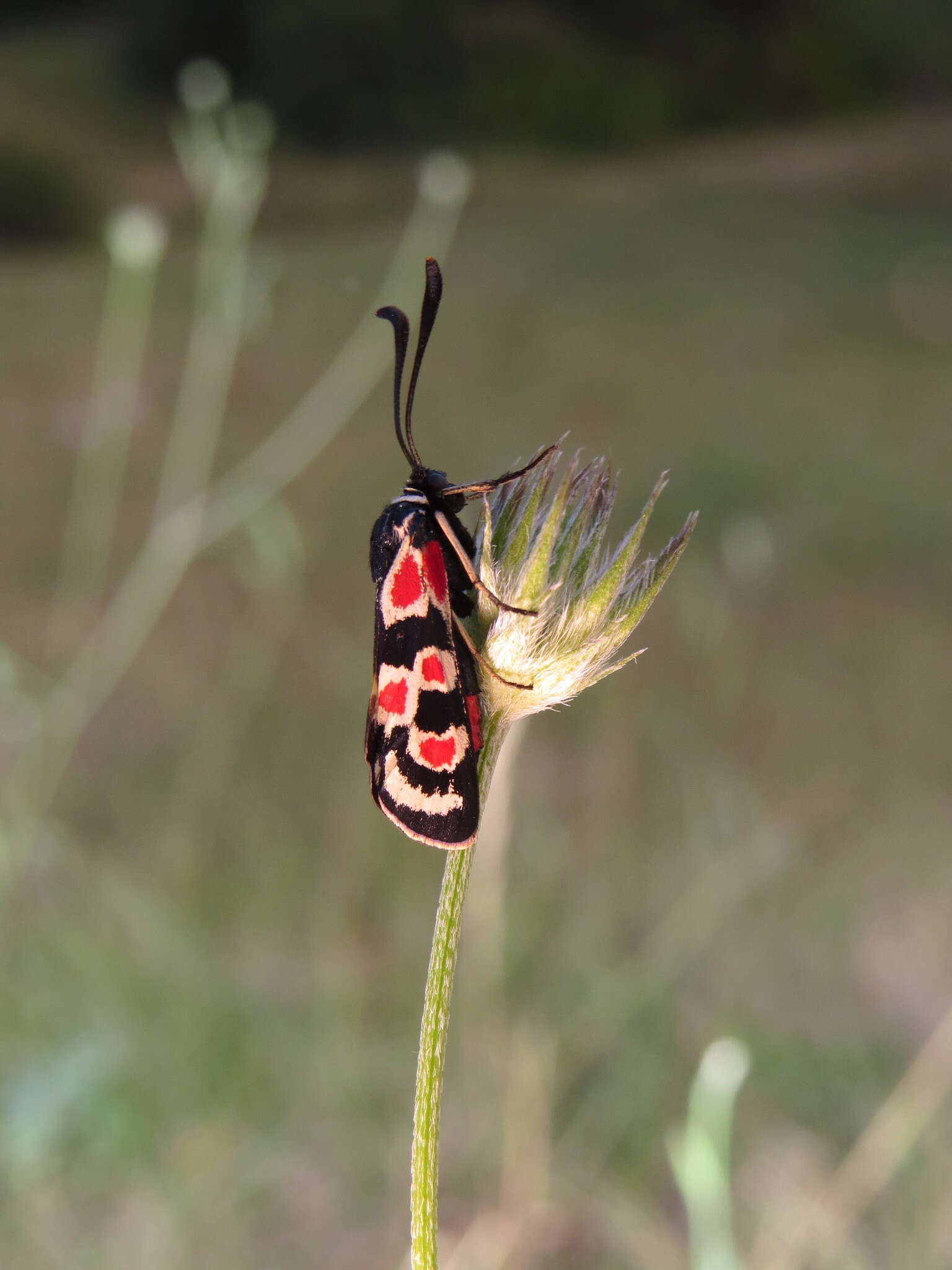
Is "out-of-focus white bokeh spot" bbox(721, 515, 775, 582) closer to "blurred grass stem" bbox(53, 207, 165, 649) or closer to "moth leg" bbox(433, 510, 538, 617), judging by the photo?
"moth leg" bbox(433, 510, 538, 617)

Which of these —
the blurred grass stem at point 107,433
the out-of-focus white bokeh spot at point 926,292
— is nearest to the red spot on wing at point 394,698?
the blurred grass stem at point 107,433

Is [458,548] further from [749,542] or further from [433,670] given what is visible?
[749,542]

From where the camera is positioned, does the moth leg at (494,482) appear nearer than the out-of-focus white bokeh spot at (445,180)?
Yes

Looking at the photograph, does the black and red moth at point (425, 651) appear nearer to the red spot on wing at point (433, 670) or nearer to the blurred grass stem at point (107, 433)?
the red spot on wing at point (433, 670)

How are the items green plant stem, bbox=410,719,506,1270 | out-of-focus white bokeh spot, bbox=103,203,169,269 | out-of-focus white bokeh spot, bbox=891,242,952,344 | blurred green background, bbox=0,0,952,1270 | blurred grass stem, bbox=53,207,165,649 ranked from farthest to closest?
out-of-focus white bokeh spot, bbox=891,242,952,344 → blurred grass stem, bbox=53,207,165,649 → blurred green background, bbox=0,0,952,1270 → out-of-focus white bokeh spot, bbox=103,203,169,269 → green plant stem, bbox=410,719,506,1270

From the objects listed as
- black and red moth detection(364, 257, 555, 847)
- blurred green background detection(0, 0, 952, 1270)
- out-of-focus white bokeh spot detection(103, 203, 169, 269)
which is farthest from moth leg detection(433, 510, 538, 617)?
out-of-focus white bokeh spot detection(103, 203, 169, 269)

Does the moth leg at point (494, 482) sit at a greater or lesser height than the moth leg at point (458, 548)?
greater

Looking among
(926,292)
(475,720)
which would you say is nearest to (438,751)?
(475,720)

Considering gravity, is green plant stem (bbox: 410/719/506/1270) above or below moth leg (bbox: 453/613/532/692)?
below
